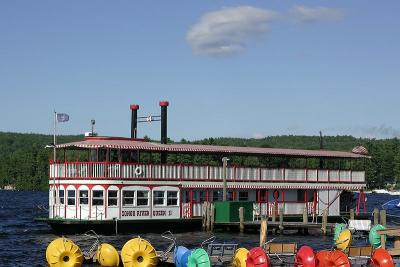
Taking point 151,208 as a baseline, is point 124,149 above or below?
above

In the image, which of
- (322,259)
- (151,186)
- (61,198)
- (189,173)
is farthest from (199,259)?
(189,173)

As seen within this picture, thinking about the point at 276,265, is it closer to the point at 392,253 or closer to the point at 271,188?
the point at 392,253

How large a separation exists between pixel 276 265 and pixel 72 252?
28.8 feet

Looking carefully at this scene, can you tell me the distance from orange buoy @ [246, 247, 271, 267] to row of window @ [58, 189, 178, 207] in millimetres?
17988

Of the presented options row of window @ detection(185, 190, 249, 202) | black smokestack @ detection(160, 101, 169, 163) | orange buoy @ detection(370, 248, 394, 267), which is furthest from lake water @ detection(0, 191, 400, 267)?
orange buoy @ detection(370, 248, 394, 267)

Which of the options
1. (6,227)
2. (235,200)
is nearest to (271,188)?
(235,200)

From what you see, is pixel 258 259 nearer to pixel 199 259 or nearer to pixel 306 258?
pixel 306 258

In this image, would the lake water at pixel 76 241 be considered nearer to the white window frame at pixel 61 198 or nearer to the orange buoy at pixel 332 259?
the white window frame at pixel 61 198

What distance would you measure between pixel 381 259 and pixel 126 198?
20.3 m

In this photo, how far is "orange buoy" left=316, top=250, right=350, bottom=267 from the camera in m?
31.7

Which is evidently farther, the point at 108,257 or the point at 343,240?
the point at 343,240

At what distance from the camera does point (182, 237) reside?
1906 inches

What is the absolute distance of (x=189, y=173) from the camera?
173 feet

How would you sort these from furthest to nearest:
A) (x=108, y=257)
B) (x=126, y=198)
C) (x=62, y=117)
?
(x=62, y=117)
(x=126, y=198)
(x=108, y=257)
